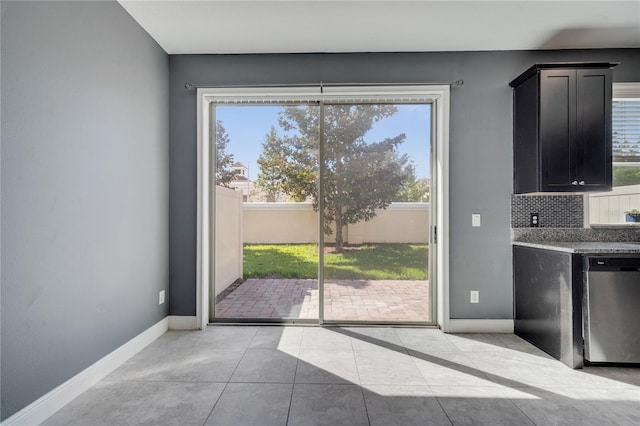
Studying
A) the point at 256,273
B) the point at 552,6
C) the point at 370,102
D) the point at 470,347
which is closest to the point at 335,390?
the point at 470,347

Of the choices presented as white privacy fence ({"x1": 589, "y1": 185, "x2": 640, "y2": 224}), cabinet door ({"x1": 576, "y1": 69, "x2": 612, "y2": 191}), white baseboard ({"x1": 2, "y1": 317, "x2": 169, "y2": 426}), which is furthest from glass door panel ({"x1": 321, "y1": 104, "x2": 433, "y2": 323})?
white baseboard ({"x1": 2, "y1": 317, "x2": 169, "y2": 426})

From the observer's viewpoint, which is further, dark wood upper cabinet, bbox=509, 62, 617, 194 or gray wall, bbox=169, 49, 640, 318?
gray wall, bbox=169, 49, 640, 318

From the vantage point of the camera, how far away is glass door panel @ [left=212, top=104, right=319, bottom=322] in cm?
313

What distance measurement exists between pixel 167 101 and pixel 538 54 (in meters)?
3.59

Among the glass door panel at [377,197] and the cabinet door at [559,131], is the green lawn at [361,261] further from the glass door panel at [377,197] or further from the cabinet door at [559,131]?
the cabinet door at [559,131]

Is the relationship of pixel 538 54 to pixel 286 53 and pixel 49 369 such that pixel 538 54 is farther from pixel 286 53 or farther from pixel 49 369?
pixel 49 369

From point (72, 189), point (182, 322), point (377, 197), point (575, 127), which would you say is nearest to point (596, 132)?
point (575, 127)

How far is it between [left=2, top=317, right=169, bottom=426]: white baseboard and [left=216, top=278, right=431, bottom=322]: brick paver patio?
32.8 inches

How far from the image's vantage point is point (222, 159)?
3.19 m

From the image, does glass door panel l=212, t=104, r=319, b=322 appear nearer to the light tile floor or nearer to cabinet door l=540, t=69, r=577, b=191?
the light tile floor

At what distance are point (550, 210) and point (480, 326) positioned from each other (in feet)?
4.14

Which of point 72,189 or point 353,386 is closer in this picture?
point 72,189

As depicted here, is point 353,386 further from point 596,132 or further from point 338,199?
point 596,132

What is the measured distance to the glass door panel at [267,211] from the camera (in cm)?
313
